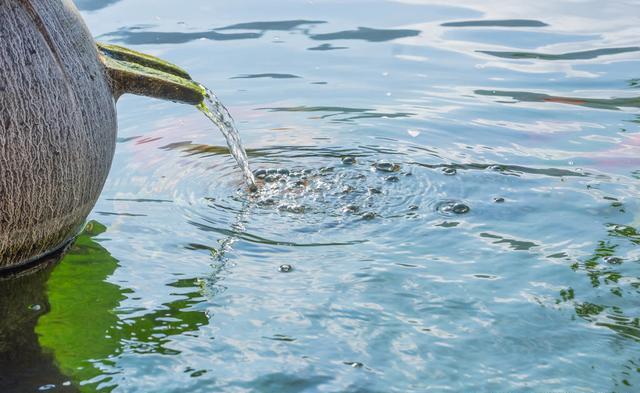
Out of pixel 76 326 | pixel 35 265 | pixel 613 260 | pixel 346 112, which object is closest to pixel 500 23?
pixel 346 112

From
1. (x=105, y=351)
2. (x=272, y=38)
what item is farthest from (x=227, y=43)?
(x=105, y=351)

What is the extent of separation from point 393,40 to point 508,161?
3.27 meters

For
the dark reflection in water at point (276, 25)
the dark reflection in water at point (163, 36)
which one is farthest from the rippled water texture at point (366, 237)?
the dark reflection in water at point (276, 25)

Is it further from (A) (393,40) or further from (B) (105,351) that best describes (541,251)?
(A) (393,40)

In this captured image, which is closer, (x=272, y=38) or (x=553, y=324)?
(x=553, y=324)

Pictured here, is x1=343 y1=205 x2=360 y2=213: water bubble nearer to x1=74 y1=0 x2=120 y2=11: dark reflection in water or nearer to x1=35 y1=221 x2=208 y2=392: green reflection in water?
x1=35 y1=221 x2=208 y2=392: green reflection in water

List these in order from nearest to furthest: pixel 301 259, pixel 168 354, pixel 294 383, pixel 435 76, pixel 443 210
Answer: pixel 294 383 < pixel 168 354 < pixel 301 259 < pixel 443 210 < pixel 435 76

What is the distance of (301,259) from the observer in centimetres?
487

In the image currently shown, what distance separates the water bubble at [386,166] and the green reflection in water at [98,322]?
166 centimetres

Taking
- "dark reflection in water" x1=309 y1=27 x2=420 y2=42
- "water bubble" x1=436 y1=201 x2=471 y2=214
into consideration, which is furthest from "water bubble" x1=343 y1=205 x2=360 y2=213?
"dark reflection in water" x1=309 y1=27 x2=420 y2=42

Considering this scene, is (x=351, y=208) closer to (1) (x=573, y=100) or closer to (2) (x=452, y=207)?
(2) (x=452, y=207)

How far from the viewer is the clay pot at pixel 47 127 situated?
407 centimetres

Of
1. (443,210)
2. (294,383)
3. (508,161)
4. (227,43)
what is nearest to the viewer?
(294,383)

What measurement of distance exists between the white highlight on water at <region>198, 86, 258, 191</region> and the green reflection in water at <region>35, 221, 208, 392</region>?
1059mm
